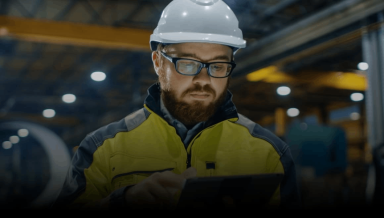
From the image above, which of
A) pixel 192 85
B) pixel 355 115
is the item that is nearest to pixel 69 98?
pixel 192 85

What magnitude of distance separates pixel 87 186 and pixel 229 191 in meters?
0.50

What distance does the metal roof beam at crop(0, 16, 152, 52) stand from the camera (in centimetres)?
232

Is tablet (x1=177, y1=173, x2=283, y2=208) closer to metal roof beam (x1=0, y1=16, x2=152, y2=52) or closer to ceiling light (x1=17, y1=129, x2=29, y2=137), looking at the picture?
ceiling light (x1=17, y1=129, x2=29, y2=137)

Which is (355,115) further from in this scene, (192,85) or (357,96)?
(192,85)

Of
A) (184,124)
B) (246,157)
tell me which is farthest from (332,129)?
(184,124)

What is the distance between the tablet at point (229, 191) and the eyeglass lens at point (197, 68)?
39 cm

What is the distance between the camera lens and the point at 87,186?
127 centimetres

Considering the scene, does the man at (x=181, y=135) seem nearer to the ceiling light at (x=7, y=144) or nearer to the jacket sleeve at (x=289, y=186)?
the jacket sleeve at (x=289, y=186)

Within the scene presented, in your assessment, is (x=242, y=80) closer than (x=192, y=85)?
No

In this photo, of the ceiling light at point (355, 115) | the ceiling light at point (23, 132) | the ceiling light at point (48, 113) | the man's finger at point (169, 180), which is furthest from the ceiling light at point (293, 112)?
the ceiling light at point (23, 132)

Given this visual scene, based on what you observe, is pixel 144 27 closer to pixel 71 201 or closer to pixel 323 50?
pixel 323 50

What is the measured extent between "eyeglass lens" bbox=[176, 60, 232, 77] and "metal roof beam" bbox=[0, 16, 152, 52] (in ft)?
3.29

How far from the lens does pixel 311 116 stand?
230 cm

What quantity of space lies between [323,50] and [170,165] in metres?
1.54
